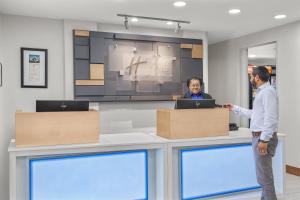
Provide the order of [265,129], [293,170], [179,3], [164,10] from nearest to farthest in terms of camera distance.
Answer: [265,129], [179,3], [164,10], [293,170]

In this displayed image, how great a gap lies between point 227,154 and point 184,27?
2.93 metres

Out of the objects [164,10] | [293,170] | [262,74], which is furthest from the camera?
[293,170]

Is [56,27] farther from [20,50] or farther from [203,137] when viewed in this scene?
[203,137]

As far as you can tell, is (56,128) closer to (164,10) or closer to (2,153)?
(2,153)

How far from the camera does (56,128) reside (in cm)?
248

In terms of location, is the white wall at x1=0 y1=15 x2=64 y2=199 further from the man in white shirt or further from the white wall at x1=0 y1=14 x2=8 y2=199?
the man in white shirt

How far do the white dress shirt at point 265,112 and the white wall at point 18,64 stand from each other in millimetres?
3110

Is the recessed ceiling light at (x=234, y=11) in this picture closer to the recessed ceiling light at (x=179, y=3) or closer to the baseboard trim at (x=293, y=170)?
the recessed ceiling light at (x=179, y=3)

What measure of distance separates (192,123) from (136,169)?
2.35 ft

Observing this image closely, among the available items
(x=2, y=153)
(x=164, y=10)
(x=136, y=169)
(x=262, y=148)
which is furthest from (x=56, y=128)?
(x=164, y=10)

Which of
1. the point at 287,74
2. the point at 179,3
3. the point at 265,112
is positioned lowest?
the point at 265,112

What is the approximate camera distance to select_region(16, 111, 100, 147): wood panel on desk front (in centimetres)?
240

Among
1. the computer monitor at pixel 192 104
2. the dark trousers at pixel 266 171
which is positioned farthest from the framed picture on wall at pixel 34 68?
the dark trousers at pixel 266 171

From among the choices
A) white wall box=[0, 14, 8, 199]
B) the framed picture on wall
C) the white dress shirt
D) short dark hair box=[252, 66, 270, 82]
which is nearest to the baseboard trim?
the white dress shirt
